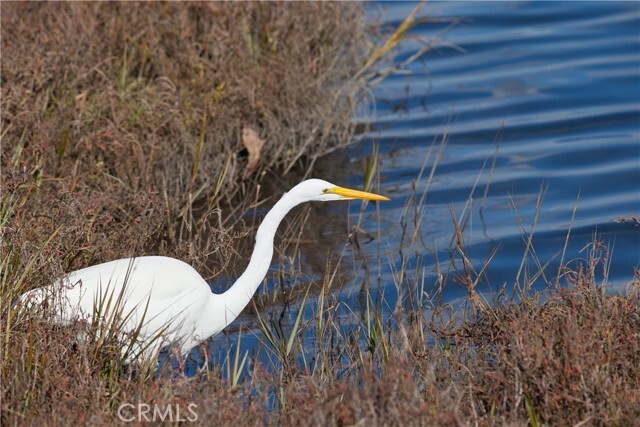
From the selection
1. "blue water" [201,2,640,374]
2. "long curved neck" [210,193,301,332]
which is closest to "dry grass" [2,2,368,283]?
"long curved neck" [210,193,301,332]

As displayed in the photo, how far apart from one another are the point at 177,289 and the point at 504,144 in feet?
15.6

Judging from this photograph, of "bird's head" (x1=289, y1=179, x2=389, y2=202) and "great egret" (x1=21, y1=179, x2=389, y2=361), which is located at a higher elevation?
"bird's head" (x1=289, y1=179, x2=389, y2=202)

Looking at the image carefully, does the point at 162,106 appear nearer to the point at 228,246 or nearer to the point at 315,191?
the point at 228,246

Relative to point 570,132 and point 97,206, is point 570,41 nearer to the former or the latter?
point 570,132

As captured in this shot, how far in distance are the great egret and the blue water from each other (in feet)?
2.49

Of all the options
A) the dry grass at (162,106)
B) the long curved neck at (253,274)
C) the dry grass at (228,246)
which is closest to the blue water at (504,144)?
the dry grass at (228,246)

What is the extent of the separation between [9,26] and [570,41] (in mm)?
6069

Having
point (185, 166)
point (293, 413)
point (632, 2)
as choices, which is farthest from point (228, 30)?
point (632, 2)

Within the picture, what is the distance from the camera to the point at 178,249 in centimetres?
417

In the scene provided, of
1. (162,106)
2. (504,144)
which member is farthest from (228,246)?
(504,144)

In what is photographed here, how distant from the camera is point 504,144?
26.0 ft

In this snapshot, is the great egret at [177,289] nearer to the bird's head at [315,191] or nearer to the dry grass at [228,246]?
the bird's head at [315,191]

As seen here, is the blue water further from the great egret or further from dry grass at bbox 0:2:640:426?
the great egret

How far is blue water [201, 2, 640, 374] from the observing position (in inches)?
230
